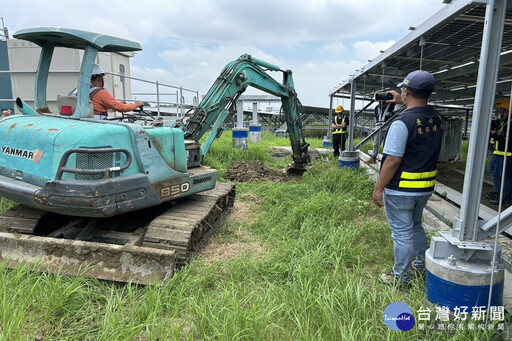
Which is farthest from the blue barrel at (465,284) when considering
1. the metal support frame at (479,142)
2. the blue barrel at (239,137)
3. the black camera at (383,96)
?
the blue barrel at (239,137)

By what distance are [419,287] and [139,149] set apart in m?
2.92

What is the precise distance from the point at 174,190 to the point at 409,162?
2474 millimetres

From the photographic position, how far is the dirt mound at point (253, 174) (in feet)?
27.0

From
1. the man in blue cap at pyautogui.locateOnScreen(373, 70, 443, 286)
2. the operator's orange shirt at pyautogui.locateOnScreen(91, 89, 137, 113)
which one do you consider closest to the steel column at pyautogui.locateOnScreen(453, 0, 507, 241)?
the man in blue cap at pyautogui.locateOnScreen(373, 70, 443, 286)

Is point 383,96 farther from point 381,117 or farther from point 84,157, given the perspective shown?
point 381,117

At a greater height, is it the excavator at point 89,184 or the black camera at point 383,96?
the black camera at point 383,96

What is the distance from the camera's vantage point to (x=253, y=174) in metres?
8.46

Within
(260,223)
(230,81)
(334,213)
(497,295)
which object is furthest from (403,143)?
(230,81)

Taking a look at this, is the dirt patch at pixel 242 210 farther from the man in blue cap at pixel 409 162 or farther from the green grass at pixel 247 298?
the man in blue cap at pixel 409 162

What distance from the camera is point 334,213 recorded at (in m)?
5.07

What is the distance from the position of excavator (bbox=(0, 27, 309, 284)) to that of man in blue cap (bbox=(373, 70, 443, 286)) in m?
2.00

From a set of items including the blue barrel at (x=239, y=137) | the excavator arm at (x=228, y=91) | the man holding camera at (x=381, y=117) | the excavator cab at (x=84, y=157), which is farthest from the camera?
the blue barrel at (x=239, y=137)
